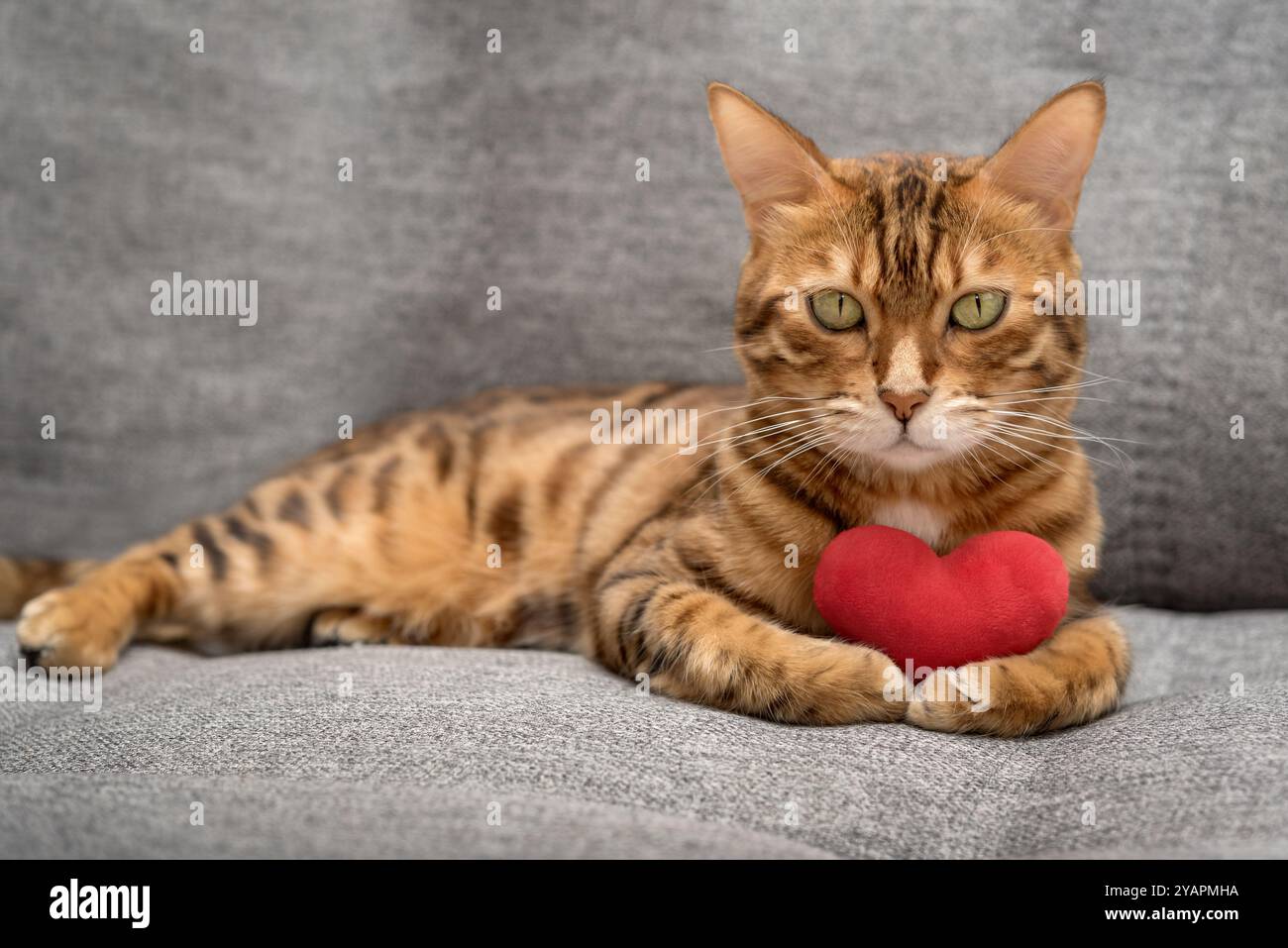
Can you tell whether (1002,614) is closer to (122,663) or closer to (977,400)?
(977,400)

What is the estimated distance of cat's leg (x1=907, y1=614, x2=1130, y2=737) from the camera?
1.26 m

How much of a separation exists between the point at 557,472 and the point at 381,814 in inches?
42.2

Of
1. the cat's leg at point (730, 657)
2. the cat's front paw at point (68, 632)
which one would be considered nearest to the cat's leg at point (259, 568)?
the cat's front paw at point (68, 632)

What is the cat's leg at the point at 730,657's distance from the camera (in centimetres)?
128

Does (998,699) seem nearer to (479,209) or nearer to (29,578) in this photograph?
(479,209)

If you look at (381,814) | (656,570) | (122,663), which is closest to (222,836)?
(381,814)

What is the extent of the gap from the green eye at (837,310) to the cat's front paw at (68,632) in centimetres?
115

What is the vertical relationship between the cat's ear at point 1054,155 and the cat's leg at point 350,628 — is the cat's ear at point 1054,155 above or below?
above

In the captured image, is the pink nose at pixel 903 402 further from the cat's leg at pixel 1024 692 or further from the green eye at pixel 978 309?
the cat's leg at pixel 1024 692

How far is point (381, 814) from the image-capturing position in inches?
39.6

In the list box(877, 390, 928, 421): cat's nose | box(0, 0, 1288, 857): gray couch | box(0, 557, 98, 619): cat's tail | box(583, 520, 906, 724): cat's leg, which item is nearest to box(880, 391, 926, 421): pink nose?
box(877, 390, 928, 421): cat's nose

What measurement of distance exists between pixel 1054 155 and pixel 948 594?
583 millimetres

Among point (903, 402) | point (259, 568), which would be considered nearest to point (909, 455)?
point (903, 402)

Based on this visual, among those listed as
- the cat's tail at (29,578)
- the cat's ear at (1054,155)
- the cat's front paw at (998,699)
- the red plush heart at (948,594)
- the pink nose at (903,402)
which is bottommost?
the cat's tail at (29,578)
